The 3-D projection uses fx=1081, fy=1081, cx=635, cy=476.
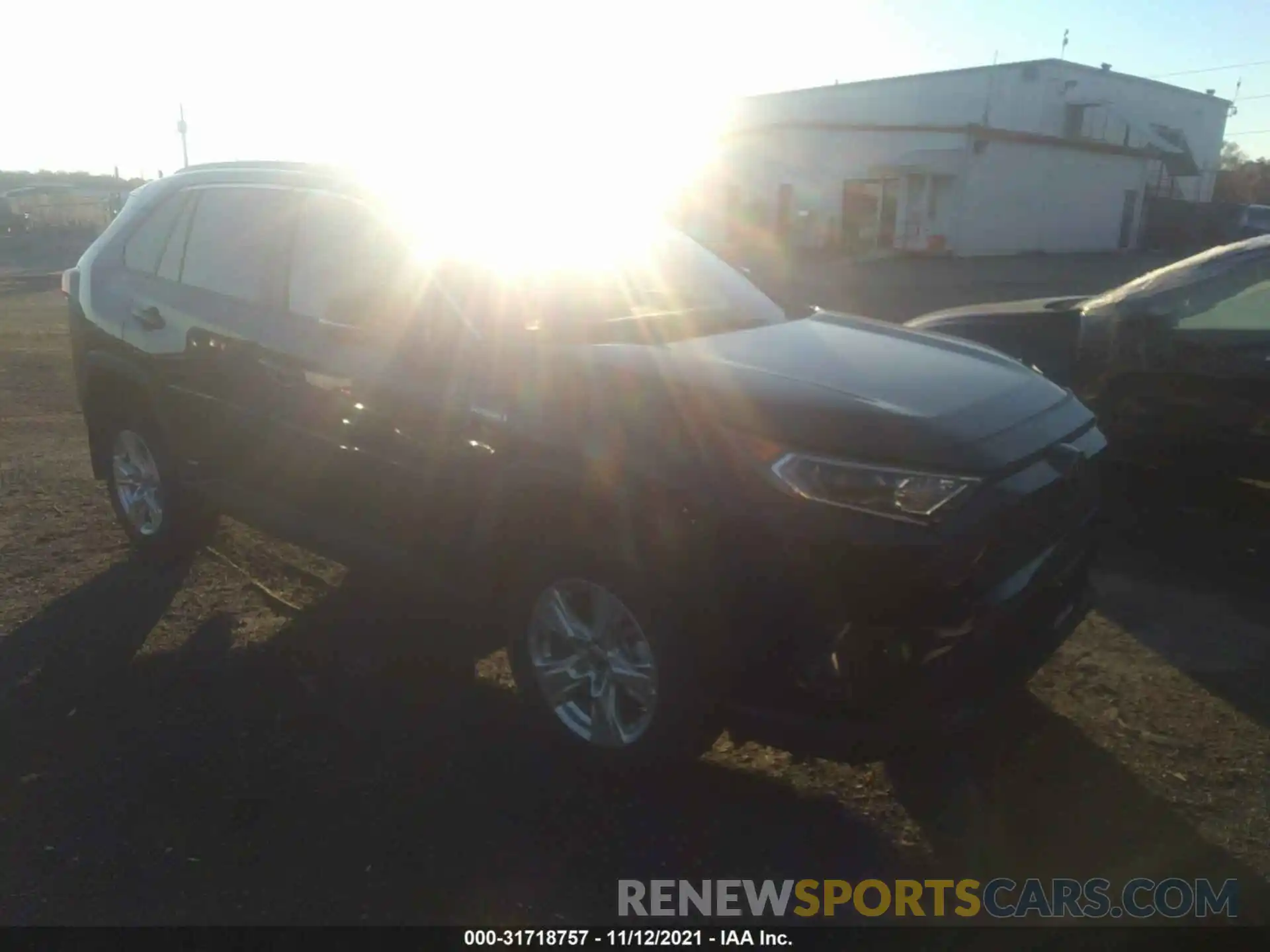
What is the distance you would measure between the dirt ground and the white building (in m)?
28.4

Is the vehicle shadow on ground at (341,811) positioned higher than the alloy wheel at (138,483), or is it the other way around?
the alloy wheel at (138,483)

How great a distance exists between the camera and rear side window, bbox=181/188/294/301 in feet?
15.0

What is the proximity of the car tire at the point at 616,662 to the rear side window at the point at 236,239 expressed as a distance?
1965 millimetres

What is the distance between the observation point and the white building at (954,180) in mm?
31406

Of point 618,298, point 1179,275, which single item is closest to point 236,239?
point 618,298

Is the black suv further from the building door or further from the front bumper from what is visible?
the building door

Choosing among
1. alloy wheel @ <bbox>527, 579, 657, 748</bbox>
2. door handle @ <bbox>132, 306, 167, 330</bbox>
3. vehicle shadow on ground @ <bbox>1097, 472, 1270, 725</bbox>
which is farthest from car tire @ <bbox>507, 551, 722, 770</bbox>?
door handle @ <bbox>132, 306, 167, 330</bbox>

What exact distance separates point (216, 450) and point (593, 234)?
2.00 meters

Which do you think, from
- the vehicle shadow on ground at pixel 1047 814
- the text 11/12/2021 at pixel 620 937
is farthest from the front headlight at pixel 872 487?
the text 11/12/2021 at pixel 620 937

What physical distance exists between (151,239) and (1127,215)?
38.8m

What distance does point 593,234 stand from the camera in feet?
14.9

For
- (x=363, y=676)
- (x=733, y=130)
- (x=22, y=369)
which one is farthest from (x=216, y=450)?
(x=733, y=130)

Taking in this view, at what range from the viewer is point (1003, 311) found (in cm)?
720

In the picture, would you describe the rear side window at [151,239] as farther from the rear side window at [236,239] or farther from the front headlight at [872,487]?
the front headlight at [872,487]
